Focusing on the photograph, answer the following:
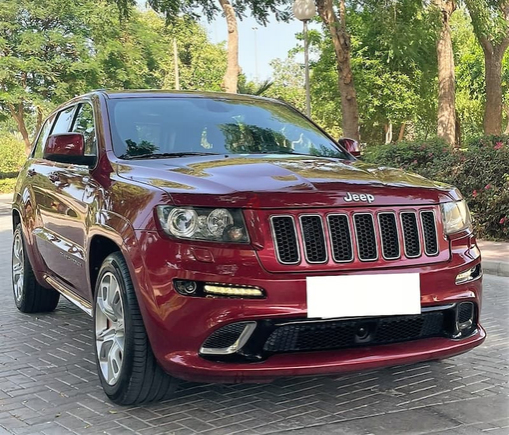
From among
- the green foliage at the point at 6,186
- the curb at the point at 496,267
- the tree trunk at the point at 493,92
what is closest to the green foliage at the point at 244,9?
the tree trunk at the point at 493,92

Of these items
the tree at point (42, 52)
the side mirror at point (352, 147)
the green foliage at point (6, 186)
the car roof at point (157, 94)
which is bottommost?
the green foliage at point (6, 186)

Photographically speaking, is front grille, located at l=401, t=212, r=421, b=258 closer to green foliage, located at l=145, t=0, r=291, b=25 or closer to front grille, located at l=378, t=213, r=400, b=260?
front grille, located at l=378, t=213, r=400, b=260

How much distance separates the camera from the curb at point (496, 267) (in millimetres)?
8055

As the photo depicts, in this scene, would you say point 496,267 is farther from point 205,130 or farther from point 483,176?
point 205,130

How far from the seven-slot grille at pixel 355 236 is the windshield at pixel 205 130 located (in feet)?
3.88

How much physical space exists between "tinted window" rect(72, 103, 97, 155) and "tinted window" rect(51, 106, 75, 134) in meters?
0.24

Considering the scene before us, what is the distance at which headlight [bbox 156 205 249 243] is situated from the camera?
3.21m

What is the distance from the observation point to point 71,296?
4.73 m

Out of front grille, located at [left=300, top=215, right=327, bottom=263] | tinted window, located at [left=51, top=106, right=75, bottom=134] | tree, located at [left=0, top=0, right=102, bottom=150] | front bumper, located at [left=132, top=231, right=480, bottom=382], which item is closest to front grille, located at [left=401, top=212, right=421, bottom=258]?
front bumper, located at [left=132, top=231, right=480, bottom=382]

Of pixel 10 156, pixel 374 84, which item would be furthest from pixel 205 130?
pixel 10 156

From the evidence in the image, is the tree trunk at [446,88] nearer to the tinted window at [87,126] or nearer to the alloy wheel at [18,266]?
the alloy wheel at [18,266]

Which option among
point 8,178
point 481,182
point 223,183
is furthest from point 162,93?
point 8,178

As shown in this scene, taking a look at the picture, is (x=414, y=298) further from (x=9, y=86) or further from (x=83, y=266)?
(x=9, y=86)

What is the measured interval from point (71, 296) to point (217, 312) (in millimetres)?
1910
